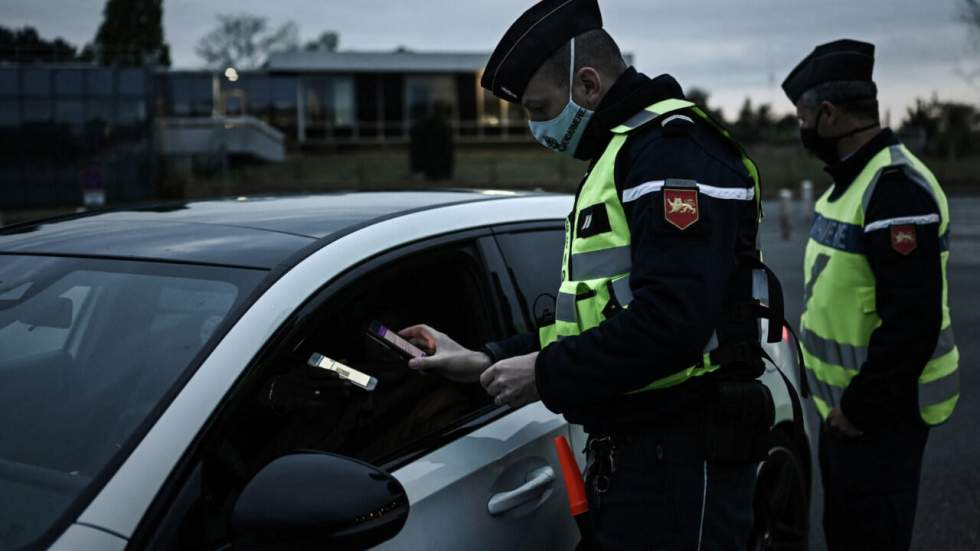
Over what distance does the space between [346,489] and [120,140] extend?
36623 millimetres

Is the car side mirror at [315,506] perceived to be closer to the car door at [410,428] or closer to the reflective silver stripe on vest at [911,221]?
the car door at [410,428]

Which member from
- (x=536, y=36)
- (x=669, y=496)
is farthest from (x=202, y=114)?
(x=669, y=496)

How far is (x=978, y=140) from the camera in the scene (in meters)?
47.1

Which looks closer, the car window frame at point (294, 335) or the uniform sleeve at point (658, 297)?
the car window frame at point (294, 335)

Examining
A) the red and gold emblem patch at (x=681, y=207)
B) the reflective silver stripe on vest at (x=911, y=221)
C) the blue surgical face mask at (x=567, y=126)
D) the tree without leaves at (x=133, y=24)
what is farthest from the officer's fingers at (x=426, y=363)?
the tree without leaves at (x=133, y=24)

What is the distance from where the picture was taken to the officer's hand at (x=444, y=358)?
228 centimetres

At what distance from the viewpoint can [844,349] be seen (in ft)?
10.0

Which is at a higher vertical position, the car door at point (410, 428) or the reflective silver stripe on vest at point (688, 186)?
the reflective silver stripe on vest at point (688, 186)

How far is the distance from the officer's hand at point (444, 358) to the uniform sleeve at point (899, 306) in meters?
1.21

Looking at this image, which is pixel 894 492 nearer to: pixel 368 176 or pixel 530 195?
pixel 530 195

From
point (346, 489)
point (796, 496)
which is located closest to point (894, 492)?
point (796, 496)

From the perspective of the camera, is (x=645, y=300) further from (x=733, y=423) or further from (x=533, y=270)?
(x=533, y=270)

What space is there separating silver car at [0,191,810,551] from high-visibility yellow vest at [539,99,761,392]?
0.41 metres

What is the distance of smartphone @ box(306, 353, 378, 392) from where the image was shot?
6.97ft
